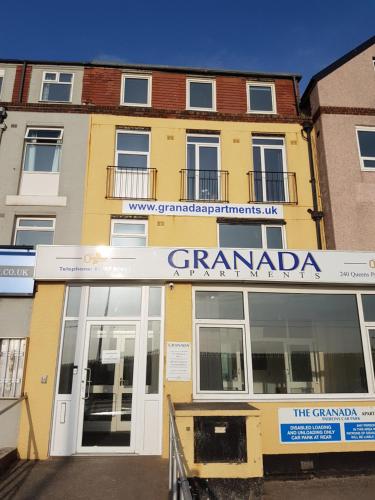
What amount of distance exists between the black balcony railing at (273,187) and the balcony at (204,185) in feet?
2.75

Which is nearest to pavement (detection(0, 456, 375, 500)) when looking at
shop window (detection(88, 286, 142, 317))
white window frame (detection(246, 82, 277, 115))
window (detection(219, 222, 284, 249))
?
shop window (detection(88, 286, 142, 317))

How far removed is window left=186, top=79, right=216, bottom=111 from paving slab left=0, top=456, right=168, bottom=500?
408 inches

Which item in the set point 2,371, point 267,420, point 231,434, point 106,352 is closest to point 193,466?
point 231,434

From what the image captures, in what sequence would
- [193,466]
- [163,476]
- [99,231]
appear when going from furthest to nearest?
[99,231] < [163,476] < [193,466]

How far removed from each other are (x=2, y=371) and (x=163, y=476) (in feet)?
13.2

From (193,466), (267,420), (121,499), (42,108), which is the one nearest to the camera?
(121,499)

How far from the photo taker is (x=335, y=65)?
12594 millimetres

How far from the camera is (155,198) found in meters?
11.2

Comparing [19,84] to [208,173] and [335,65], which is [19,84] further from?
[335,65]

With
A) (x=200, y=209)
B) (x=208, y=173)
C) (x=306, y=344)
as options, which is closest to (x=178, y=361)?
(x=306, y=344)

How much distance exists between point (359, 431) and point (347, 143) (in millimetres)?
8194

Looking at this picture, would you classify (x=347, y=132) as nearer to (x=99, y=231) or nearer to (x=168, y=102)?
(x=168, y=102)

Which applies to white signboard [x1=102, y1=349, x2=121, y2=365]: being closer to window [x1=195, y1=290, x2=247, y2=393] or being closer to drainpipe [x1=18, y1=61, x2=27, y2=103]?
window [x1=195, y1=290, x2=247, y2=393]

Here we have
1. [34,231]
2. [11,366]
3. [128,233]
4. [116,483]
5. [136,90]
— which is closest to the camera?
[116,483]
